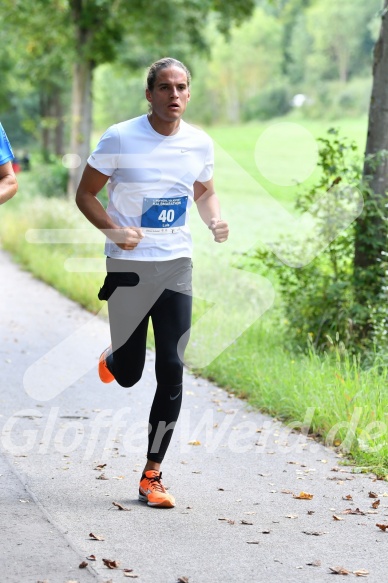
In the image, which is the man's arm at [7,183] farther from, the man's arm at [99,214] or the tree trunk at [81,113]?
the tree trunk at [81,113]

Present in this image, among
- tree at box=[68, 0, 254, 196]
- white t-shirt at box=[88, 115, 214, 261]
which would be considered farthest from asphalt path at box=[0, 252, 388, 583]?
tree at box=[68, 0, 254, 196]

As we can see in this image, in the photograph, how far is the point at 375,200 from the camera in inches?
327

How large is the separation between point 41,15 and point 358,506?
700 inches

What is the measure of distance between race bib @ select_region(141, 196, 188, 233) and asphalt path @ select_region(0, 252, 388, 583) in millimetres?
1360

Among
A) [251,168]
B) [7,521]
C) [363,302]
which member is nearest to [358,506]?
[7,521]

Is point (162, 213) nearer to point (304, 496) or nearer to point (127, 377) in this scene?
point (127, 377)

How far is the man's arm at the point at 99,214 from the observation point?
5.02 metres

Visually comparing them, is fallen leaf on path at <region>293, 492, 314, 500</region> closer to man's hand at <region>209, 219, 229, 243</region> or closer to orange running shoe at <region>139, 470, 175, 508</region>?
orange running shoe at <region>139, 470, 175, 508</region>

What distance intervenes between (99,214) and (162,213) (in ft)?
1.00

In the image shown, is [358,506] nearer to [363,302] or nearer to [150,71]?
[150,71]

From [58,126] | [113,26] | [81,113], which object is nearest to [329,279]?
[113,26]

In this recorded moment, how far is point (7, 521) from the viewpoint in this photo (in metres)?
4.76

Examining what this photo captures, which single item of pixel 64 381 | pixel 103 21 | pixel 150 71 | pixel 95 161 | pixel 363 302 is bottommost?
pixel 64 381

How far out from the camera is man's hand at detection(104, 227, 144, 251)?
16.4ft
